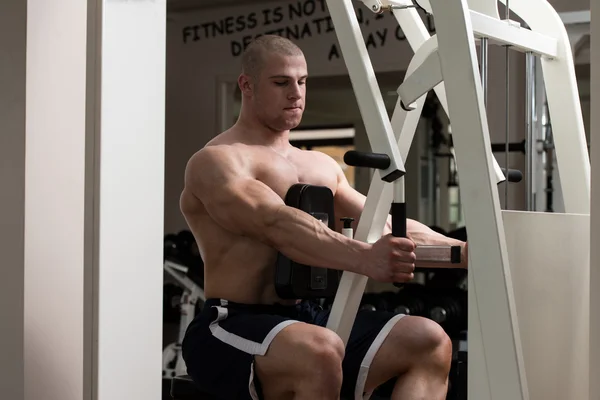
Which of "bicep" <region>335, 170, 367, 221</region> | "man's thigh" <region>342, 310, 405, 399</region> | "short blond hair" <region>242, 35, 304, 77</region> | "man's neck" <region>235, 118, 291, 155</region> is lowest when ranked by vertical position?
"man's thigh" <region>342, 310, 405, 399</region>

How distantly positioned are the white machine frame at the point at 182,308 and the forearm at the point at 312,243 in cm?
289

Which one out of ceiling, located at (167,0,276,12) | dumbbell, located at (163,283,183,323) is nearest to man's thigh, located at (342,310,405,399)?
dumbbell, located at (163,283,183,323)

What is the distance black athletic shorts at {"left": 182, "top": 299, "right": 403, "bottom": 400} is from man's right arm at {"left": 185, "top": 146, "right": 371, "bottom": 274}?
185 millimetres

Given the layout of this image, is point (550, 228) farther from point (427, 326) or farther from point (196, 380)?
point (196, 380)

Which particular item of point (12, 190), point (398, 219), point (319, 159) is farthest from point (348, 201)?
point (12, 190)

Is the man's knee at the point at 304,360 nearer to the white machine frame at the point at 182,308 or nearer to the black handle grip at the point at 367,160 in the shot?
the black handle grip at the point at 367,160

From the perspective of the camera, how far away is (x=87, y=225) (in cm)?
222

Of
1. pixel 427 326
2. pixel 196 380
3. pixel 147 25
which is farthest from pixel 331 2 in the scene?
pixel 196 380

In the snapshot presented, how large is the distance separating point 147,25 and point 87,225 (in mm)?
570

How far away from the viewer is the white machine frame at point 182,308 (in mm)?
4855

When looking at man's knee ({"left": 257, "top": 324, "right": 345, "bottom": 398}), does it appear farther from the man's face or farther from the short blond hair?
the short blond hair

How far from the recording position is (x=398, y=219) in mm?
1881

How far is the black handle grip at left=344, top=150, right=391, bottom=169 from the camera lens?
5.74 feet

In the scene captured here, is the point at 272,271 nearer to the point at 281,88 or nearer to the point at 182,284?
the point at 281,88
